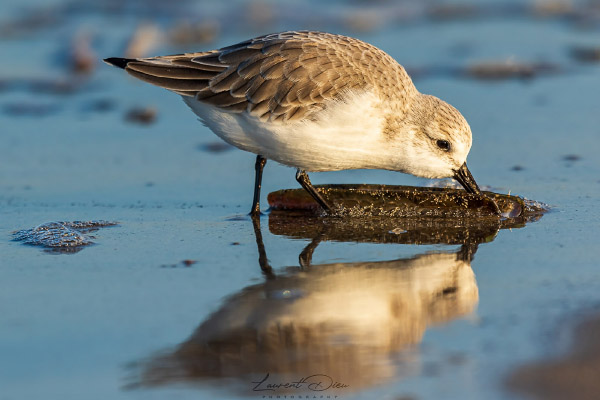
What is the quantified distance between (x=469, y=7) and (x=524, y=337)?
9.32 meters

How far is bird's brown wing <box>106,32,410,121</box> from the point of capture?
5.50m

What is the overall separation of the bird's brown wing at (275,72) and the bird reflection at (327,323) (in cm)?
114

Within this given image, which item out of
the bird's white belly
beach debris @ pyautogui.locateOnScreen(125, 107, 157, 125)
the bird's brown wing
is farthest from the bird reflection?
beach debris @ pyautogui.locateOnScreen(125, 107, 157, 125)

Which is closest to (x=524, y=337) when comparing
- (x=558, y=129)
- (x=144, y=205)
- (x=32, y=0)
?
(x=144, y=205)

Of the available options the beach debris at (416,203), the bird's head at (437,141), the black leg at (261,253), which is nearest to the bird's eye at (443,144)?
the bird's head at (437,141)

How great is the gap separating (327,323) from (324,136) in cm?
181

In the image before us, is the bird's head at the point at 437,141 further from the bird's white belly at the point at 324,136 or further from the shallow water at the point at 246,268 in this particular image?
the shallow water at the point at 246,268

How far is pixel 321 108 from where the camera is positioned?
17.9 ft

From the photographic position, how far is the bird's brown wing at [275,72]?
550cm

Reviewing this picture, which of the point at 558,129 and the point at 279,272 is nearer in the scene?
the point at 279,272

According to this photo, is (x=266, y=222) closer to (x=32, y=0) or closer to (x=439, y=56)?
(x=439, y=56)

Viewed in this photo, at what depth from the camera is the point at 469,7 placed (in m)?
12.2
